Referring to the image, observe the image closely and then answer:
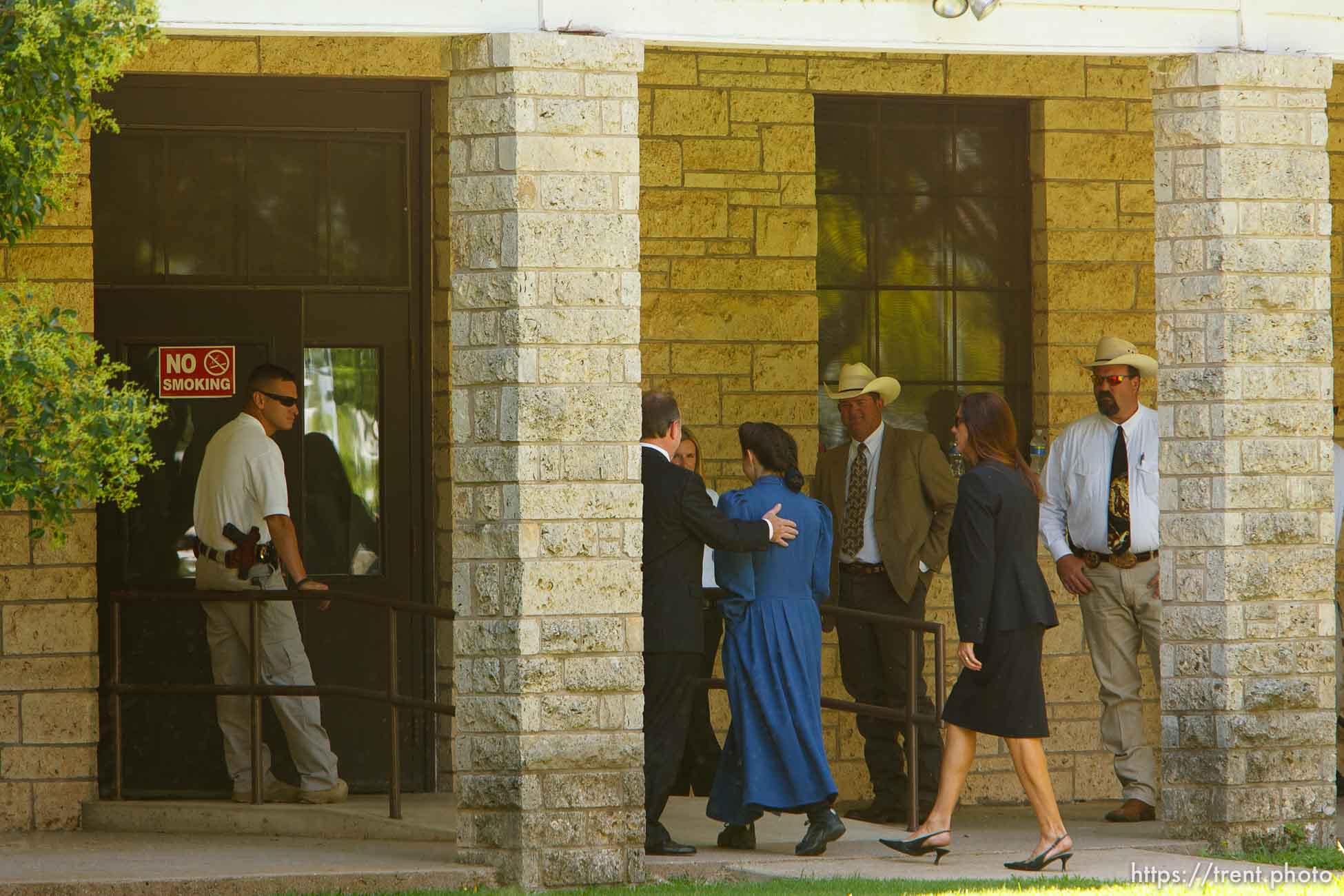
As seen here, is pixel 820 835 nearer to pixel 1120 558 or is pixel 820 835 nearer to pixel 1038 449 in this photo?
pixel 1120 558

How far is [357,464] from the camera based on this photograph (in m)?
10.9

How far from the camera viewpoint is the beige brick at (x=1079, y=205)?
11.3m

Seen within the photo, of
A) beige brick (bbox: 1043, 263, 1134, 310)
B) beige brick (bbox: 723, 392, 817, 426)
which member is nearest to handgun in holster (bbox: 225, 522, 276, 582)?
beige brick (bbox: 723, 392, 817, 426)

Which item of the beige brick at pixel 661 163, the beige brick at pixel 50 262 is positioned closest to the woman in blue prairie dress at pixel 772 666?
the beige brick at pixel 661 163

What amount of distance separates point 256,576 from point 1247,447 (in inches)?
186

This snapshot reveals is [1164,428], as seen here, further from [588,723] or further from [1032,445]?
[588,723]

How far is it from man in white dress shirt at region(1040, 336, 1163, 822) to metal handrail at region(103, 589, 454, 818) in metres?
3.33

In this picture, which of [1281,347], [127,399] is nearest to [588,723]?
[127,399]

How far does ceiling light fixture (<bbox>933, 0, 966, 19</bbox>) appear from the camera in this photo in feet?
29.0

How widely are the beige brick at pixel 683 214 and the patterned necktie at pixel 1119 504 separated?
2.34m

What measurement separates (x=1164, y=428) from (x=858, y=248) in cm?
257

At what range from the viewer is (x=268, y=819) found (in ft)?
31.5

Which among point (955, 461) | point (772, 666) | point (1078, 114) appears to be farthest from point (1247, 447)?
point (1078, 114)

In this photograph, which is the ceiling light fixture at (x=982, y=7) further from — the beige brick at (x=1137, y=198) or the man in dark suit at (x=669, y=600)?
the beige brick at (x=1137, y=198)
